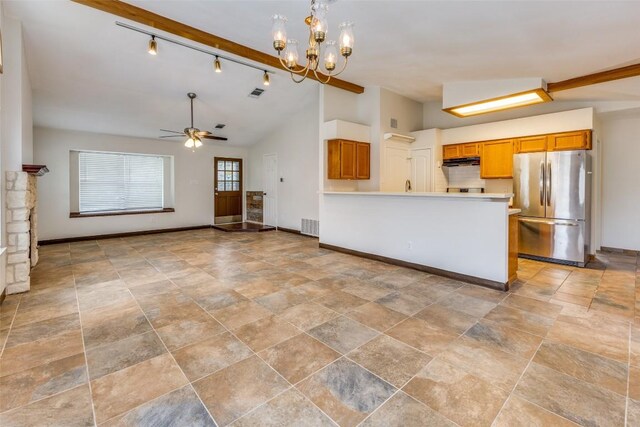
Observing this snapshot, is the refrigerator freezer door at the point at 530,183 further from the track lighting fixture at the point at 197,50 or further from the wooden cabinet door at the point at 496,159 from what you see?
the track lighting fixture at the point at 197,50

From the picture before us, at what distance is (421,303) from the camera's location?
322 cm

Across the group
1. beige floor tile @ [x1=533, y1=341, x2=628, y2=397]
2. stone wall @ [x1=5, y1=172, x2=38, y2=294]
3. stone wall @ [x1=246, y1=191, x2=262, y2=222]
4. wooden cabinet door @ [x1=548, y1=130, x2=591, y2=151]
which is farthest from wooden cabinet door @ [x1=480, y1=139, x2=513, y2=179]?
stone wall @ [x1=5, y1=172, x2=38, y2=294]

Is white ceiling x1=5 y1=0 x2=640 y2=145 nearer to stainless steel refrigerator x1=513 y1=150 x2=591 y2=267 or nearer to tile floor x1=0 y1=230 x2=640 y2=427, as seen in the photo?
stainless steel refrigerator x1=513 y1=150 x2=591 y2=267

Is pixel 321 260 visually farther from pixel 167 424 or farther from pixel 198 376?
pixel 167 424

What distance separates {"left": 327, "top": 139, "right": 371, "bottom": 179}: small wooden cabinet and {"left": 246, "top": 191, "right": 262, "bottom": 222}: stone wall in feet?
12.8

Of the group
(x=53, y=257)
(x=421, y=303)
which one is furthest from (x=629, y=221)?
(x=53, y=257)

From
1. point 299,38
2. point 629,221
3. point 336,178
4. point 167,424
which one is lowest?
point 167,424

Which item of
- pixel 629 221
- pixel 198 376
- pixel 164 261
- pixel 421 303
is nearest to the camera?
pixel 198 376

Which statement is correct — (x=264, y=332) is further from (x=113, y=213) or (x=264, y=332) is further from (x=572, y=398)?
(x=113, y=213)

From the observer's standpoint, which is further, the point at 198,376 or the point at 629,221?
the point at 629,221

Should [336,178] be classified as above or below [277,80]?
below

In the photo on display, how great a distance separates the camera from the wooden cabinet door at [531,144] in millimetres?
5215

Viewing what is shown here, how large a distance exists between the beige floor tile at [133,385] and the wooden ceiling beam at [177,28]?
380cm

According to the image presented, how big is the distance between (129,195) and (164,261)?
3.83 metres
